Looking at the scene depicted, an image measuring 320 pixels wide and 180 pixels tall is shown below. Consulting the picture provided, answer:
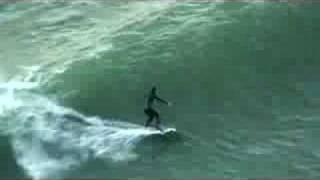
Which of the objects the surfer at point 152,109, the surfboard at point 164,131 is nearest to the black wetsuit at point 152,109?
the surfer at point 152,109

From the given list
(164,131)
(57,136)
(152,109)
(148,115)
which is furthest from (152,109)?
(57,136)

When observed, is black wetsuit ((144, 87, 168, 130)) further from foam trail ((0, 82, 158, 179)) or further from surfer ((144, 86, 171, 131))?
foam trail ((0, 82, 158, 179))

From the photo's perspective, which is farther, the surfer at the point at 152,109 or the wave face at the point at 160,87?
the surfer at the point at 152,109

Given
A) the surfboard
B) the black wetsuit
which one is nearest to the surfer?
the black wetsuit

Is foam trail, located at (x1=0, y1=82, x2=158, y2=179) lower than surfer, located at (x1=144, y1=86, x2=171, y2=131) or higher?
lower

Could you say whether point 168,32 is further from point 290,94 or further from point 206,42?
point 290,94

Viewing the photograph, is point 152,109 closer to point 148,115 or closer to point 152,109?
point 152,109

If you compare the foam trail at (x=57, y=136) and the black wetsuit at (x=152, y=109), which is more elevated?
the black wetsuit at (x=152, y=109)

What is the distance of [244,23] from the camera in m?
31.7

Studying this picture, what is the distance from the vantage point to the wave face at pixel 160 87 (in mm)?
23625

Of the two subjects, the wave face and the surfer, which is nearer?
the wave face

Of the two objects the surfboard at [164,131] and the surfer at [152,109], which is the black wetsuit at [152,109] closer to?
the surfer at [152,109]

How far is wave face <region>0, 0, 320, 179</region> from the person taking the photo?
23.6m

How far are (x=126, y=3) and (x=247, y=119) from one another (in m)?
11.8
